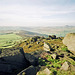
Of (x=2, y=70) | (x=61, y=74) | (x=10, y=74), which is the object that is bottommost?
(x=10, y=74)

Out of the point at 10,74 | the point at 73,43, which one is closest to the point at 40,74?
the point at 10,74

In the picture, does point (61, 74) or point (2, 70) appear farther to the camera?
point (2, 70)

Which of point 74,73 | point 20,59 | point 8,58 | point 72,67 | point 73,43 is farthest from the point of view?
point 73,43

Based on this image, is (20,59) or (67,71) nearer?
(67,71)

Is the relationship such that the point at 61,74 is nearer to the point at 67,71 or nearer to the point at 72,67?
the point at 67,71

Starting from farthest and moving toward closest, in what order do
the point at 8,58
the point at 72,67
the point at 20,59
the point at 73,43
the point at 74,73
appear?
1. the point at 73,43
2. the point at 20,59
3. the point at 8,58
4. the point at 72,67
5. the point at 74,73

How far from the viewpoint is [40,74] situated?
11711 millimetres

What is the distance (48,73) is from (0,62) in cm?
1008

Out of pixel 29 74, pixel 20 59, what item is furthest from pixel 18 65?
pixel 29 74

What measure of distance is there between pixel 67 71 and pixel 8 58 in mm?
12264

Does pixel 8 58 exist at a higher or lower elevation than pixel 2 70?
higher

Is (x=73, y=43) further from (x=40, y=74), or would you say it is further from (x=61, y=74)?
(x=40, y=74)

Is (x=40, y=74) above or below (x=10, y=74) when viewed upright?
above

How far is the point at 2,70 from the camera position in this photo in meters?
14.1
